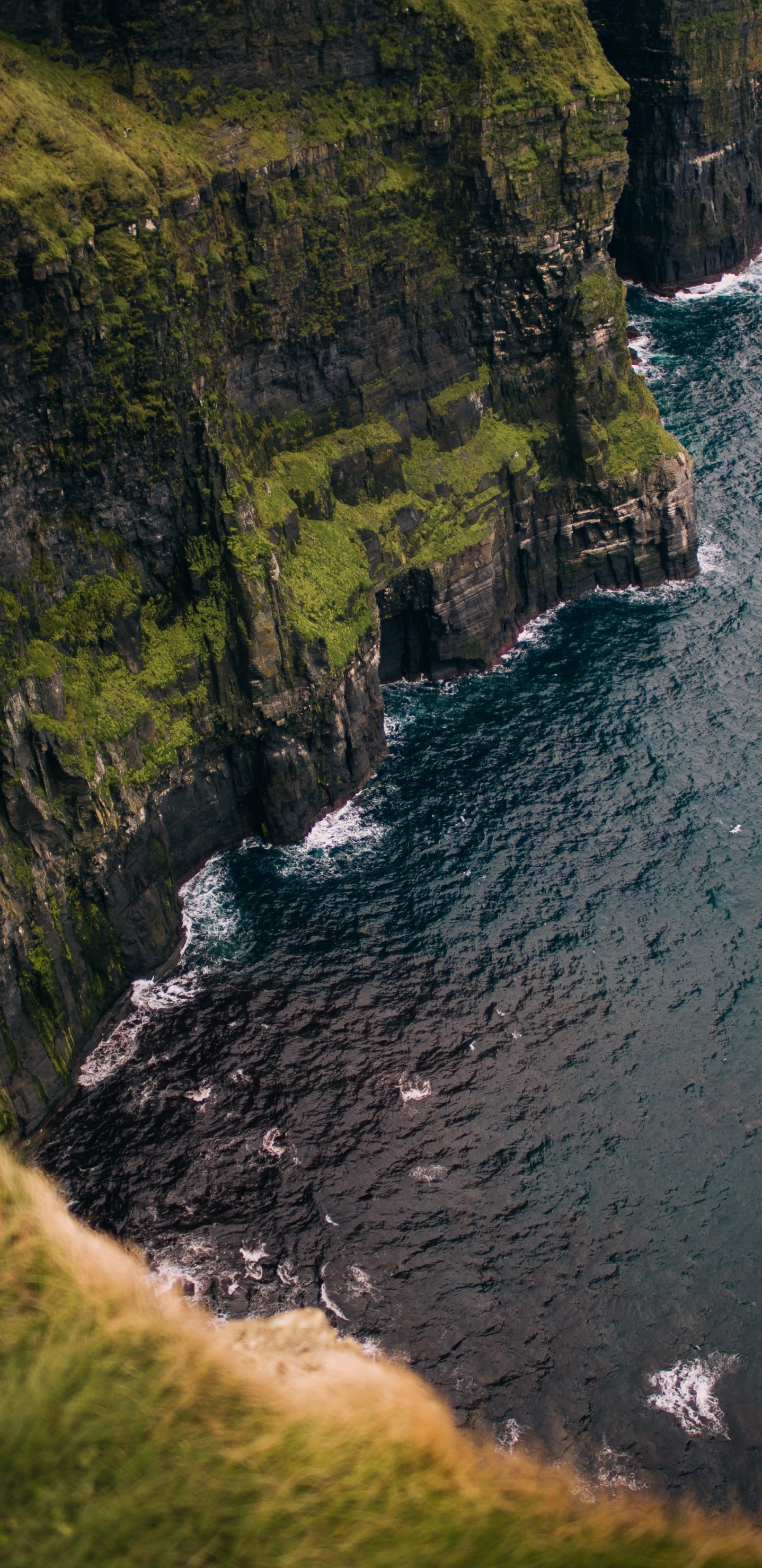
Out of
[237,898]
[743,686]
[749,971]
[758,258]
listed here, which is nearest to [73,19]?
[237,898]

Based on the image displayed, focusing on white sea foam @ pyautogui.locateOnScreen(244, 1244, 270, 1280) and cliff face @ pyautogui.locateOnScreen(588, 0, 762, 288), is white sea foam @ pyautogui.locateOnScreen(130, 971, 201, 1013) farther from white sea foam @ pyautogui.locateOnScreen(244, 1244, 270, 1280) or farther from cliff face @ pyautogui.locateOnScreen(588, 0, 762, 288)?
cliff face @ pyautogui.locateOnScreen(588, 0, 762, 288)

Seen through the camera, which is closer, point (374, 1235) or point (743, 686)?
point (374, 1235)

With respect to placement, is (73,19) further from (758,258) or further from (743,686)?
(758,258)

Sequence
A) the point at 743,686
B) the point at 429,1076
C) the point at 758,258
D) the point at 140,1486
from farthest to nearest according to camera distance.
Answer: the point at 758,258, the point at 743,686, the point at 429,1076, the point at 140,1486

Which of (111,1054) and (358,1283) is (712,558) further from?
(358,1283)

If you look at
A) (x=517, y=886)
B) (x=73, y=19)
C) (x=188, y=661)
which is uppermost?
(x=73, y=19)

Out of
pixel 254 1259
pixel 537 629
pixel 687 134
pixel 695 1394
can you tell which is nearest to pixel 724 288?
pixel 687 134

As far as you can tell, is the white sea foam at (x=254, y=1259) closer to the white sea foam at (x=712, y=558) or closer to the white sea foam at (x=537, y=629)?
the white sea foam at (x=537, y=629)
